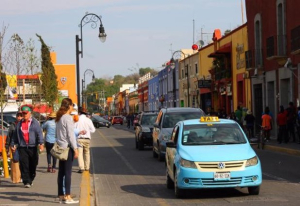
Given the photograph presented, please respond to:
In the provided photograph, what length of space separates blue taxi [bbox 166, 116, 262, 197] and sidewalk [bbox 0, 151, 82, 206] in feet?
7.06

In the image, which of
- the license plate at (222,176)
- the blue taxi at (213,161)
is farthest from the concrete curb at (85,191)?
the license plate at (222,176)

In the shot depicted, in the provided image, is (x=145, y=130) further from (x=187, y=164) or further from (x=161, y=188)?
(x=187, y=164)

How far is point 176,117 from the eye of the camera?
23469 mm

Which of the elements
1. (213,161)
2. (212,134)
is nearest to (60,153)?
(213,161)

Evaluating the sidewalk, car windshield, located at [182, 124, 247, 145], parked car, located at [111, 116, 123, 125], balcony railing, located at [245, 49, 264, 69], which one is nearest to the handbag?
the sidewalk

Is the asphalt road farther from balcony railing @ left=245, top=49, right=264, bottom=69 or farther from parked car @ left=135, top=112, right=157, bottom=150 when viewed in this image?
balcony railing @ left=245, top=49, right=264, bottom=69

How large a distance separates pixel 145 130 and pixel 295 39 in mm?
8232

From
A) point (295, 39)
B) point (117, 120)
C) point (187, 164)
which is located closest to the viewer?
point (187, 164)

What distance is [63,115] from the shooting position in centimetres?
1208

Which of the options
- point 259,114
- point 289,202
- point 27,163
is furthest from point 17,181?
point 259,114

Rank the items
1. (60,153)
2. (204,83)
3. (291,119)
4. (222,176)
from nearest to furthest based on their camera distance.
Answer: (60,153), (222,176), (291,119), (204,83)

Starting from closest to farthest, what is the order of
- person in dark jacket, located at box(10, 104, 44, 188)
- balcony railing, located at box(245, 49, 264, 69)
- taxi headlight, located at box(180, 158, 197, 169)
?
taxi headlight, located at box(180, 158, 197, 169) → person in dark jacket, located at box(10, 104, 44, 188) → balcony railing, located at box(245, 49, 264, 69)

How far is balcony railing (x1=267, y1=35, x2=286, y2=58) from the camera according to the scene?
33969 millimetres

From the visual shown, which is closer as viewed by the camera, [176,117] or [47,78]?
[176,117]
